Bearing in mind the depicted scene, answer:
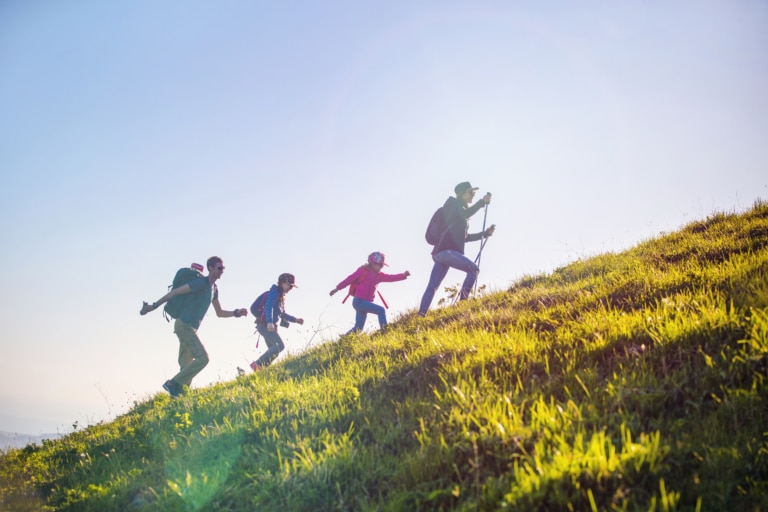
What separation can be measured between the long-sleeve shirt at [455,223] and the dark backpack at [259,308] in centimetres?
464

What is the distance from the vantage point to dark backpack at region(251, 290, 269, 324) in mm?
11414

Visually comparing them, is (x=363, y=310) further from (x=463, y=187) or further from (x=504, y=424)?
(x=504, y=424)

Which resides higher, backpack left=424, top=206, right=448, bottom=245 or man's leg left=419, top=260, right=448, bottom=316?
backpack left=424, top=206, right=448, bottom=245

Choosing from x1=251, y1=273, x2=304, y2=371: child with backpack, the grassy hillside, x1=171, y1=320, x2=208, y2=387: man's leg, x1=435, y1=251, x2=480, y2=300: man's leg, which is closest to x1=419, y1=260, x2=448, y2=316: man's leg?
x1=435, y1=251, x2=480, y2=300: man's leg

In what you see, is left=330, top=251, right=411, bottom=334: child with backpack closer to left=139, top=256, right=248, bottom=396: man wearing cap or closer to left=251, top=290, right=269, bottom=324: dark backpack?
left=251, top=290, right=269, bottom=324: dark backpack

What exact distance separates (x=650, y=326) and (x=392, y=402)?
2684 mm

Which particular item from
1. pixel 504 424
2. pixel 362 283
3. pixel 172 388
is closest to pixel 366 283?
pixel 362 283

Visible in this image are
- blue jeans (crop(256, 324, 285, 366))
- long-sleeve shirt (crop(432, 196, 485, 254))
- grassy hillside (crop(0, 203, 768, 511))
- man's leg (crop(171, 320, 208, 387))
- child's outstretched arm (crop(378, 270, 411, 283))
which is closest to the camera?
grassy hillside (crop(0, 203, 768, 511))

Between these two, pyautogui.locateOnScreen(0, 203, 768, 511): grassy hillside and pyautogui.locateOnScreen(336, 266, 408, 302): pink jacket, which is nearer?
pyautogui.locateOnScreen(0, 203, 768, 511): grassy hillside

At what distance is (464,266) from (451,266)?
0.33m

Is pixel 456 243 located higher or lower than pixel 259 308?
lower

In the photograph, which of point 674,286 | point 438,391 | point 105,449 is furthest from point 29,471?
point 674,286

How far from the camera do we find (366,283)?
11.3 m

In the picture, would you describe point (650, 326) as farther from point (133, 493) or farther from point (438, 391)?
point (133, 493)
